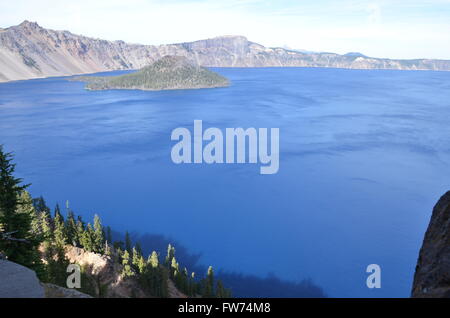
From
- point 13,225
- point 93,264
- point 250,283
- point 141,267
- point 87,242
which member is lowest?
point 250,283

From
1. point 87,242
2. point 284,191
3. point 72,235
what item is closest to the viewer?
point 87,242

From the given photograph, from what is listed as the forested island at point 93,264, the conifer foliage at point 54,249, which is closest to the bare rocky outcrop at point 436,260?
the forested island at point 93,264

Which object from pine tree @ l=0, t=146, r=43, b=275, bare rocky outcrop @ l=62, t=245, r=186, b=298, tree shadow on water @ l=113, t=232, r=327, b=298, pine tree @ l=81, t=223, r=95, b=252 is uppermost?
pine tree @ l=0, t=146, r=43, b=275

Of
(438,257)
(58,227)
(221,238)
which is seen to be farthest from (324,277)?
(438,257)

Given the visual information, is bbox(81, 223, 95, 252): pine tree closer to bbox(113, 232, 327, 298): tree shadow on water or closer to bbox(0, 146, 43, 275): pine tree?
bbox(113, 232, 327, 298): tree shadow on water

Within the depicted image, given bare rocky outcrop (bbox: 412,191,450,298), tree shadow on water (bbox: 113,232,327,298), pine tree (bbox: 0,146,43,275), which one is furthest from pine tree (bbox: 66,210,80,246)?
bare rocky outcrop (bbox: 412,191,450,298)

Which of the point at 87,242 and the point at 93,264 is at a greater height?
the point at 87,242

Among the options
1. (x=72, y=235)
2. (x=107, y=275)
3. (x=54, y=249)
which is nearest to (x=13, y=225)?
(x=54, y=249)

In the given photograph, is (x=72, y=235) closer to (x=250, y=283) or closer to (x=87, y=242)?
(x=87, y=242)

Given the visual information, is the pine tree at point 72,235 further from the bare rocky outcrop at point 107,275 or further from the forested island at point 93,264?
the bare rocky outcrop at point 107,275
